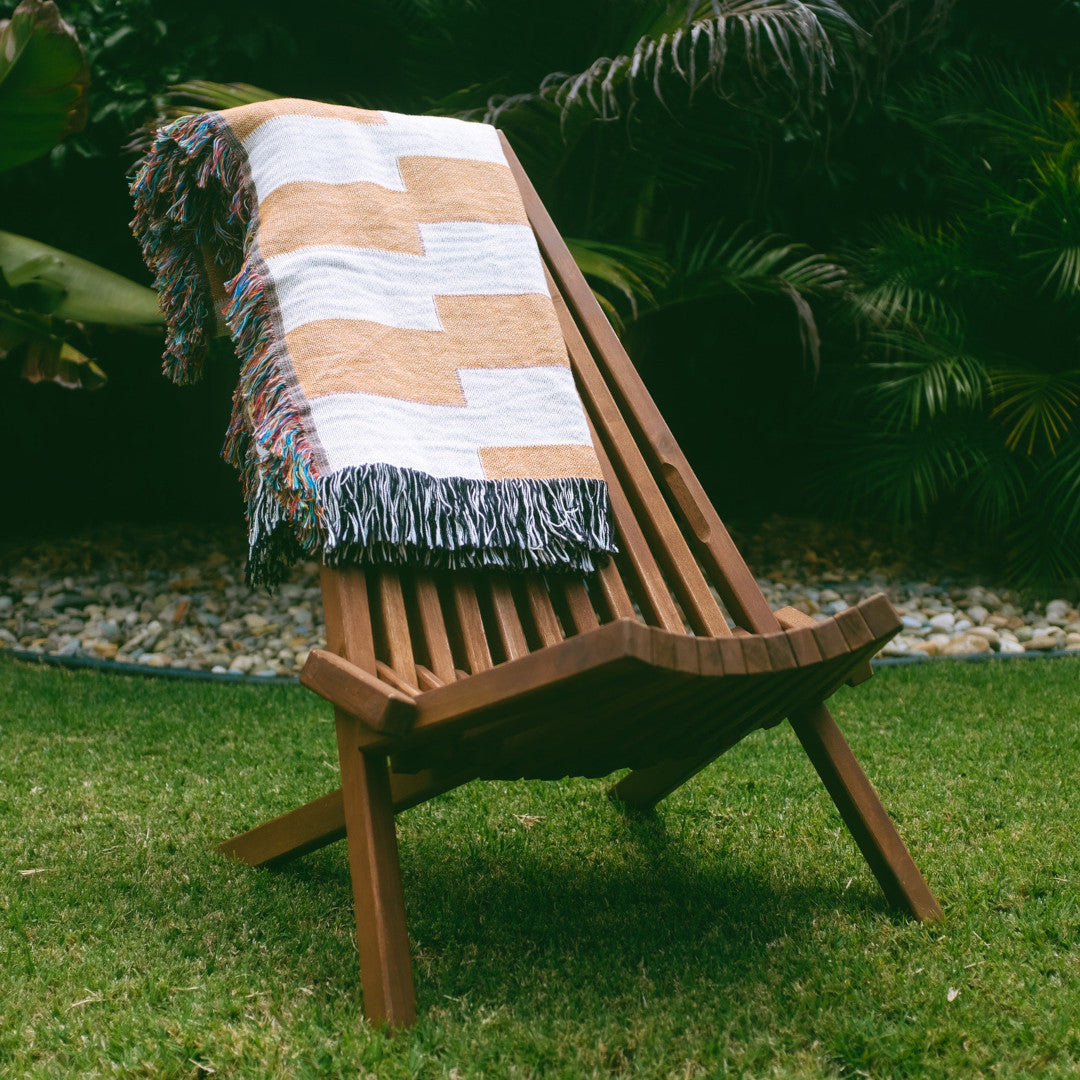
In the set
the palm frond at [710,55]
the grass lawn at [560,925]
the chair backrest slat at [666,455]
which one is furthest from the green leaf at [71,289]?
the chair backrest slat at [666,455]

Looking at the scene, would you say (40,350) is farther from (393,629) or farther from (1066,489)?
(1066,489)

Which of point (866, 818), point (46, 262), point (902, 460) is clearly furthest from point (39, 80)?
point (902, 460)

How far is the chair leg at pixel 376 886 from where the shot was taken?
1.41 meters

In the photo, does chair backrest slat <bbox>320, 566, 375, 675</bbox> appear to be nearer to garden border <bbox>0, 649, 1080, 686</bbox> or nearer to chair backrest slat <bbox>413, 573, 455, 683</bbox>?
chair backrest slat <bbox>413, 573, 455, 683</bbox>

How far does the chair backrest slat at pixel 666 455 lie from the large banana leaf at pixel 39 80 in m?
1.78

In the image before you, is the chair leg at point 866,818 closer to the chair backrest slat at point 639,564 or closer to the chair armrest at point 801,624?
the chair armrest at point 801,624

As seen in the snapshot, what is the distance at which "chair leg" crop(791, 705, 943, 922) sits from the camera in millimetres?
1724

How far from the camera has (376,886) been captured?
1445 millimetres

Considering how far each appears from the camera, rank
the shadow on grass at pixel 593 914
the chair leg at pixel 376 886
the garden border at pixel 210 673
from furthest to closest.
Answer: the garden border at pixel 210 673
the shadow on grass at pixel 593 914
the chair leg at pixel 376 886

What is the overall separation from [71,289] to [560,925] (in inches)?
117

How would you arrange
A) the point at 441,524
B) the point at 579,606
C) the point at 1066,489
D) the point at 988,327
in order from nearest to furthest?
the point at 441,524 → the point at 579,606 → the point at 1066,489 → the point at 988,327

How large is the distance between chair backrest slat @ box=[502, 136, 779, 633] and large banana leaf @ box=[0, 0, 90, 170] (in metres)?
1.78

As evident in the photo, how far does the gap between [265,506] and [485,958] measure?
2.56 ft

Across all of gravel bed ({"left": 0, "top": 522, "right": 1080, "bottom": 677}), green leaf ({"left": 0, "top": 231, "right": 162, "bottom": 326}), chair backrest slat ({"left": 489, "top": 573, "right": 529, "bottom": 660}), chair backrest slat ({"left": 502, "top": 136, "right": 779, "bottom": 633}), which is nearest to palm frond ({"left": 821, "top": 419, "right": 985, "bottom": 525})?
gravel bed ({"left": 0, "top": 522, "right": 1080, "bottom": 677})
